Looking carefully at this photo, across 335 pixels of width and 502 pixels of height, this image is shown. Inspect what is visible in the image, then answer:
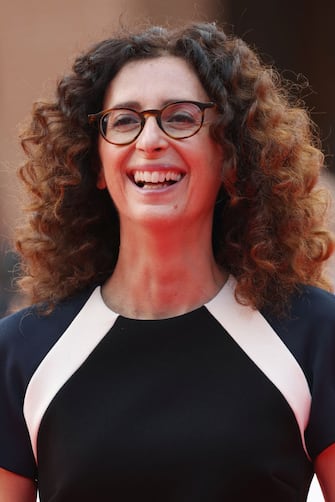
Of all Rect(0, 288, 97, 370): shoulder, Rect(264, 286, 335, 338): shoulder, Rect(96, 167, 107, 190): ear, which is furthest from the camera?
Rect(96, 167, 107, 190): ear

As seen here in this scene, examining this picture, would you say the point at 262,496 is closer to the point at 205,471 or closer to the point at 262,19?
the point at 205,471

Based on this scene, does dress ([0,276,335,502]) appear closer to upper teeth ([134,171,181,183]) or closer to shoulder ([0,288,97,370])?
shoulder ([0,288,97,370])

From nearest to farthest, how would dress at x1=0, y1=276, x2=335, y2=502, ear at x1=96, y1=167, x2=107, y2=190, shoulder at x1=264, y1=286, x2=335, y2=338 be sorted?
1. dress at x1=0, y1=276, x2=335, y2=502
2. shoulder at x1=264, y1=286, x2=335, y2=338
3. ear at x1=96, y1=167, x2=107, y2=190

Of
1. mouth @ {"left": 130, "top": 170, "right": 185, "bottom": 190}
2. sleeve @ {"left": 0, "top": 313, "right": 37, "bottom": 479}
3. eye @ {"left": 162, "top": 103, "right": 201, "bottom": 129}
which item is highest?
eye @ {"left": 162, "top": 103, "right": 201, "bottom": 129}

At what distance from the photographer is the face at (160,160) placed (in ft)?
8.63

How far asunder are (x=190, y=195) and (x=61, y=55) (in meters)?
5.78

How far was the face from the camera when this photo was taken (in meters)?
2.63

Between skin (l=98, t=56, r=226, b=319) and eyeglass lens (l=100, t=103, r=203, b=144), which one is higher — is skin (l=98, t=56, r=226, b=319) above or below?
below

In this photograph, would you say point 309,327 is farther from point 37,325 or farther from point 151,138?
point 37,325

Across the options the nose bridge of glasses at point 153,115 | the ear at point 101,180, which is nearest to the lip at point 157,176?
the nose bridge of glasses at point 153,115

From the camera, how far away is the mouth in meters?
2.63

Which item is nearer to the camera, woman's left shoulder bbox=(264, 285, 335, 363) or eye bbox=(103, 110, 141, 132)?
woman's left shoulder bbox=(264, 285, 335, 363)

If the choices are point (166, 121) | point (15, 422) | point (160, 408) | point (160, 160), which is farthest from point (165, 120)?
point (15, 422)

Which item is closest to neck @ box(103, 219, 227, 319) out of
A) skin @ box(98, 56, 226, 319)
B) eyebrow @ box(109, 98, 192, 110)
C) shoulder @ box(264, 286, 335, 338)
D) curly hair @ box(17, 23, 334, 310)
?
skin @ box(98, 56, 226, 319)
